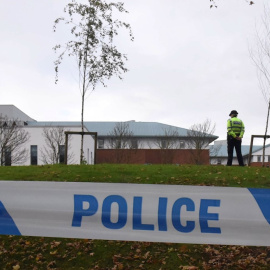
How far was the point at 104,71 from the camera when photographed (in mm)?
15578

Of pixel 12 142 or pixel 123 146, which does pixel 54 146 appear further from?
pixel 123 146

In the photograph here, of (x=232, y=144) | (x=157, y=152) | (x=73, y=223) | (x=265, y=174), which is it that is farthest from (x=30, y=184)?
(x=157, y=152)

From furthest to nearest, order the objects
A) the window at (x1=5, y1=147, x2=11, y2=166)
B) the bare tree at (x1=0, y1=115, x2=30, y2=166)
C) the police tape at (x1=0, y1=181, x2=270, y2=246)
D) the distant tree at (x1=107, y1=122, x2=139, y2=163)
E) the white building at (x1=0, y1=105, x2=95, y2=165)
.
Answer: the distant tree at (x1=107, y1=122, x2=139, y2=163) → the white building at (x1=0, y1=105, x2=95, y2=165) → the window at (x1=5, y1=147, x2=11, y2=166) → the bare tree at (x1=0, y1=115, x2=30, y2=166) → the police tape at (x1=0, y1=181, x2=270, y2=246)

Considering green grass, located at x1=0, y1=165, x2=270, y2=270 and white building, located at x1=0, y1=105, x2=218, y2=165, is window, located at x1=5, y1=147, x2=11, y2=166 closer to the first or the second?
white building, located at x1=0, y1=105, x2=218, y2=165

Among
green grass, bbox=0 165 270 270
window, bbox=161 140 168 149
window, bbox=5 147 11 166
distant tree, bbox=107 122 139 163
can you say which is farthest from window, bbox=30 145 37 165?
green grass, bbox=0 165 270 270

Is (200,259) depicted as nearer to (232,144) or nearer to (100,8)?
(232,144)

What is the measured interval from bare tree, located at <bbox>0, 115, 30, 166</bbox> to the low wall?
1110cm

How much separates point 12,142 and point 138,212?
41.1 m

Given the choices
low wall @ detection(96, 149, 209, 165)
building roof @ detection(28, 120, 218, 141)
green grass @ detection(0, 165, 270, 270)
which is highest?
building roof @ detection(28, 120, 218, 141)

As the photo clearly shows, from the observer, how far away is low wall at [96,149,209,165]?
48.1 metres

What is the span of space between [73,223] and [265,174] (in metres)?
6.94

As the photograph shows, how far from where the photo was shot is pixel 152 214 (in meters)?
5.48

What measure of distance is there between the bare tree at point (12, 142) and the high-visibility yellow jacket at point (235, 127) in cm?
3439

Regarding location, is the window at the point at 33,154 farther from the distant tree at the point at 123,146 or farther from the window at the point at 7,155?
the distant tree at the point at 123,146
